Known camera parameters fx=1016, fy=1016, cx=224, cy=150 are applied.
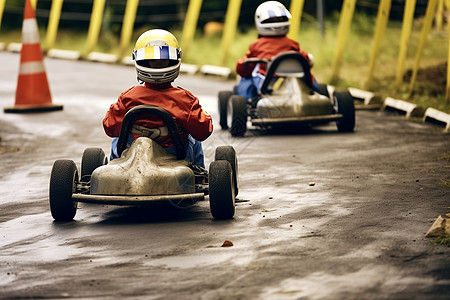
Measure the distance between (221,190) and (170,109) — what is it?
928 millimetres

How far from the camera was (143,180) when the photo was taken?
7195 mm

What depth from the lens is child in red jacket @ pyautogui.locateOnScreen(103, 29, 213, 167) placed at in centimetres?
771

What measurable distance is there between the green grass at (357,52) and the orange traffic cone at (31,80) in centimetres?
493

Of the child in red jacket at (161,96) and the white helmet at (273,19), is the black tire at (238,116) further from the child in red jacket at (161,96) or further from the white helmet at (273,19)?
the child in red jacket at (161,96)

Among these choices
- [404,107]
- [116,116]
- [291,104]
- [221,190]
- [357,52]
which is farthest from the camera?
[357,52]

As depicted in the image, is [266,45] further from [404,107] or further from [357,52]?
[357,52]

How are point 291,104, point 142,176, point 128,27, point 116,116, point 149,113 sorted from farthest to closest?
1. point 128,27
2. point 291,104
3. point 116,116
4. point 149,113
5. point 142,176

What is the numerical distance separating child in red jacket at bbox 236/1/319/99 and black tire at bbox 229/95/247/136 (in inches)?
24.6

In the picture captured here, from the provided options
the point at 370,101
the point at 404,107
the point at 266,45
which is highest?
the point at 266,45

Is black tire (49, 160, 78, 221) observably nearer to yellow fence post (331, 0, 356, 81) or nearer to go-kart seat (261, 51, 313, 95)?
go-kart seat (261, 51, 313, 95)

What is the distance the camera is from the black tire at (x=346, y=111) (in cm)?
1213

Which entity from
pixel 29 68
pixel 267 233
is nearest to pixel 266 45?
pixel 29 68

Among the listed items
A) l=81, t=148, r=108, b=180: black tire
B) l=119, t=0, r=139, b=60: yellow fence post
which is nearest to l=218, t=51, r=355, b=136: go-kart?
l=81, t=148, r=108, b=180: black tire

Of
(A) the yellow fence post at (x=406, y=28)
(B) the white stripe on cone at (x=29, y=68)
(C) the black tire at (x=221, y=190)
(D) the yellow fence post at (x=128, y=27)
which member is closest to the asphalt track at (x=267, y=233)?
(C) the black tire at (x=221, y=190)
